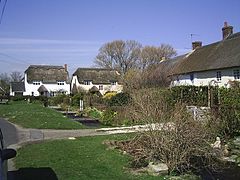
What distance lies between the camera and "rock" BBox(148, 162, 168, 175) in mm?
8406

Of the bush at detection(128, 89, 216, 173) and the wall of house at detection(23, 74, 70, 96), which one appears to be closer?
the bush at detection(128, 89, 216, 173)

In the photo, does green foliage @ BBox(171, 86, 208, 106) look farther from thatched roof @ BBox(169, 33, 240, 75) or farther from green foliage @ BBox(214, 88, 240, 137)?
thatched roof @ BBox(169, 33, 240, 75)

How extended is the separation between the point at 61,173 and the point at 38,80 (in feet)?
250

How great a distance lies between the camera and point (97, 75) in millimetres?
77188

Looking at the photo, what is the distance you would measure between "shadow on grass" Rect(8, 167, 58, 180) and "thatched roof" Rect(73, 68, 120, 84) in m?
66.6

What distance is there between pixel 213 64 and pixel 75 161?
27.4 m

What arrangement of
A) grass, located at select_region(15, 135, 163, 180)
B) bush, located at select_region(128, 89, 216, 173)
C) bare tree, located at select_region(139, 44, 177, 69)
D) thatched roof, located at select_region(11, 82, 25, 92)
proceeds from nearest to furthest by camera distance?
bush, located at select_region(128, 89, 216, 173)
grass, located at select_region(15, 135, 163, 180)
bare tree, located at select_region(139, 44, 177, 69)
thatched roof, located at select_region(11, 82, 25, 92)

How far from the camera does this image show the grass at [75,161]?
850cm

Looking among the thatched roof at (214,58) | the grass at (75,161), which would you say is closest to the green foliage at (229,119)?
the grass at (75,161)

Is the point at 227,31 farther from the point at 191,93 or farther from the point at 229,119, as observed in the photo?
the point at 229,119

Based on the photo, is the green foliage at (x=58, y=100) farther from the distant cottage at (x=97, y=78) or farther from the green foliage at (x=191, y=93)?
the green foliage at (x=191, y=93)

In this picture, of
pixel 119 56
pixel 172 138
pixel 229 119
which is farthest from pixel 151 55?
pixel 172 138

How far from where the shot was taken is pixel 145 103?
9.27m

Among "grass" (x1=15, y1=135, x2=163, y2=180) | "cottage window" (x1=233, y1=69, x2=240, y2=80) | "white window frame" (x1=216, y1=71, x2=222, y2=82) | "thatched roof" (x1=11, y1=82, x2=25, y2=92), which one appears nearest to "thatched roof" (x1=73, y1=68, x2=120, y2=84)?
"thatched roof" (x1=11, y1=82, x2=25, y2=92)
